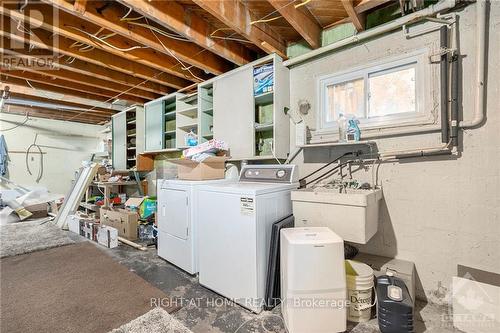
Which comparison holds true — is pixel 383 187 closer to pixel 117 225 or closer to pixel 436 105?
pixel 436 105

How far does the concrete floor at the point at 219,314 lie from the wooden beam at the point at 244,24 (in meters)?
2.27

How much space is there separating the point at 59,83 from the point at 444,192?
16.3ft

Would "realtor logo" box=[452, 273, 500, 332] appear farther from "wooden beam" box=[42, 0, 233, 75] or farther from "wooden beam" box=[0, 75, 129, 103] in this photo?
"wooden beam" box=[0, 75, 129, 103]

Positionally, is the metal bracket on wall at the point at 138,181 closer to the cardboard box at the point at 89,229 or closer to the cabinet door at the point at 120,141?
the cabinet door at the point at 120,141

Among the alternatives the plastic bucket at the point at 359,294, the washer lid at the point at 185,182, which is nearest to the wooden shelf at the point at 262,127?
the washer lid at the point at 185,182

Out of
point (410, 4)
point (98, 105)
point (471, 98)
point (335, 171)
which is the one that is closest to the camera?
point (471, 98)

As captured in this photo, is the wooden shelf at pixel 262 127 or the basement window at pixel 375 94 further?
the wooden shelf at pixel 262 127

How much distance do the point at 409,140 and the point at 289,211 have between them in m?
1.16

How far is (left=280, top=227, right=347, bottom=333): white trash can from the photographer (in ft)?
4.64

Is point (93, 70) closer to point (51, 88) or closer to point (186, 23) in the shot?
point (51, 88)

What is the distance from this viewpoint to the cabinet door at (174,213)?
2.32m

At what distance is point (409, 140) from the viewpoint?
1.90 metres

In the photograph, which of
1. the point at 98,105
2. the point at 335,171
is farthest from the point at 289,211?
the point at 98,105

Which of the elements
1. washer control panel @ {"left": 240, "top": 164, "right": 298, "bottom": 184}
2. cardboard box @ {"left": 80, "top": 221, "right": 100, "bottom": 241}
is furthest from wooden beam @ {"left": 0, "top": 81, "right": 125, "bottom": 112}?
washer control panel @ {"left": 240, "top": 164, "right": 298, "bottom": 184}
